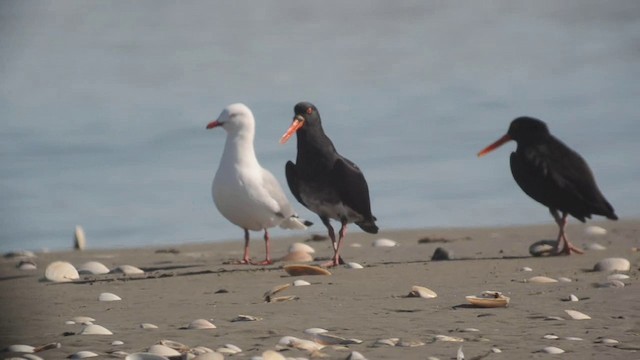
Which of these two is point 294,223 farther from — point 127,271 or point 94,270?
point 94,270

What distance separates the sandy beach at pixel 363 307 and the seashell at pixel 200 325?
0.07 metres

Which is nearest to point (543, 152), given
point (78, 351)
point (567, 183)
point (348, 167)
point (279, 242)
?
point (567, 183)

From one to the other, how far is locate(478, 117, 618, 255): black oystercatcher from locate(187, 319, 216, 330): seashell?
5.11 metres

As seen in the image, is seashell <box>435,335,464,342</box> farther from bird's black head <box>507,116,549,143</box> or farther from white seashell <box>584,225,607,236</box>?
white seashell <box>584,225,607,236</box>

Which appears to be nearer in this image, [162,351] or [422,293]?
[162,351]

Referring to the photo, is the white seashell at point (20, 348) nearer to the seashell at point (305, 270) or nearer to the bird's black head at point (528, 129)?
the seashell at point (305, 270)

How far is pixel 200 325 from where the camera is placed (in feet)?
20.8

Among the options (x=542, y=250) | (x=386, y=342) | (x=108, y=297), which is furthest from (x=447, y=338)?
(x=542, y=250)

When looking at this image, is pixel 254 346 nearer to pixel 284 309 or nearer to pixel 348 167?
pixel 284 309

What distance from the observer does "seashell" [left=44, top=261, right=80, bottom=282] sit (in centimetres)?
947

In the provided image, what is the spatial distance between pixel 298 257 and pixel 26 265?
2.76 meters

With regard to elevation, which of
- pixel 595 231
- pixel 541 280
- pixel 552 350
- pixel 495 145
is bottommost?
pixel 552 350

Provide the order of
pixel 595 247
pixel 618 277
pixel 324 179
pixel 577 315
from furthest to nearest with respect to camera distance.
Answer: pixel 595 247
pixel 324 179
pixel 618 277
pixel 577 315

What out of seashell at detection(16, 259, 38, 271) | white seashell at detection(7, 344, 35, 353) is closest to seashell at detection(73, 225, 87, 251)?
seashell at detection(16, 259, 38, 271)
